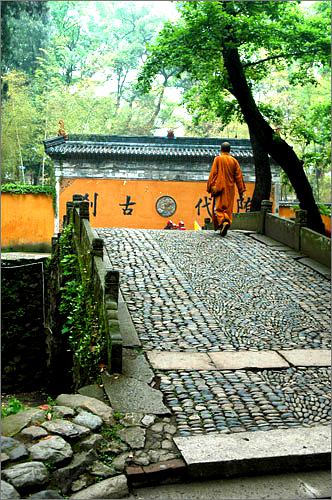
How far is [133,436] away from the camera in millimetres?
4039

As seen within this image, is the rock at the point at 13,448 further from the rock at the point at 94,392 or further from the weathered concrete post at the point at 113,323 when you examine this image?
the weathered concrete post at the point at 113,323

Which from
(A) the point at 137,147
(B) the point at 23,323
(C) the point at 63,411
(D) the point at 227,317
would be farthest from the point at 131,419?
(A) the point at 137,147

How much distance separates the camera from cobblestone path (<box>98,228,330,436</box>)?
15.1 ft

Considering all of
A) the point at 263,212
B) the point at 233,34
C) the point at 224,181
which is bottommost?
the point at 263,212

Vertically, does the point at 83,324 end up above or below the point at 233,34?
below

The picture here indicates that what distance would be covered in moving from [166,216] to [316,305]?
13.8 meters

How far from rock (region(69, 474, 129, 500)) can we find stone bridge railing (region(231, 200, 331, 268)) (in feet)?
24.0

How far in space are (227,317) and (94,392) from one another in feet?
8.85

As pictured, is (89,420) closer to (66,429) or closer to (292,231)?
(66,429)

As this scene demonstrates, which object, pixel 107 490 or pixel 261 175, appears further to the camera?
pixel 261 175

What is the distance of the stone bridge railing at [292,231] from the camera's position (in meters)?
10.3

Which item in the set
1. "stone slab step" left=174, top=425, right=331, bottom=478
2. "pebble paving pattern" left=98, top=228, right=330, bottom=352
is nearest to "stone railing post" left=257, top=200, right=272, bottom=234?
"pebble paving pattern" left=98, top=228, right=330, bottom=352

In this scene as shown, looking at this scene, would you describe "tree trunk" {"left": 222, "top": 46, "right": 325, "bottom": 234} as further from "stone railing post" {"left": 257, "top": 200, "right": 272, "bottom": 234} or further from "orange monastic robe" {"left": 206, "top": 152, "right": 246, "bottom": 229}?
"orange monastic robe" {"left": 206, "top": 152, "right": 246, "bottom": 229}

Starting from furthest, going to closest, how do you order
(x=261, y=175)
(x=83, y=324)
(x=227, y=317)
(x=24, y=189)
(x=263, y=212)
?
(x=24, y=189) < (x=261, y=175) < (x=263, y=212) < (x=227, y=317) < (x=83, y=324)
